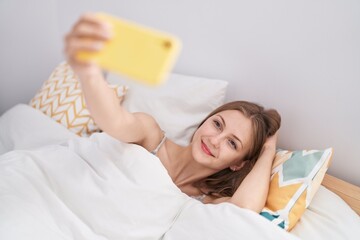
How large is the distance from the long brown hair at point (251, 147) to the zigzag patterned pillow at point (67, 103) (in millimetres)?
560

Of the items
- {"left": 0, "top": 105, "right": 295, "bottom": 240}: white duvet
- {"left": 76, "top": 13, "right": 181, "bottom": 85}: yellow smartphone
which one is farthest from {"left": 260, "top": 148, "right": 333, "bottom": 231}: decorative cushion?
{"left": 76, "top": 13, "right": 181, "bottom": 85}: yellow smartphone

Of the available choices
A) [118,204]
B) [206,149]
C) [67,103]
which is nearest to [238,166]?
[206,149]

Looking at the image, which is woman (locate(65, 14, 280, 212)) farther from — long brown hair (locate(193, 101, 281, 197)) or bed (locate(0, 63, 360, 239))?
bed (locate(0, 63, 360, 239))

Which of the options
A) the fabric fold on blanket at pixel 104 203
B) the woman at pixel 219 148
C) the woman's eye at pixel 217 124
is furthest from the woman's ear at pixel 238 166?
the fabric fold on blanket at pixel 104 203

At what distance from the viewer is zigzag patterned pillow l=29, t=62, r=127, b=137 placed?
4.98ft

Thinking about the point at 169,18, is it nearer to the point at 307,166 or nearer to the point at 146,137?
the point at 146,137

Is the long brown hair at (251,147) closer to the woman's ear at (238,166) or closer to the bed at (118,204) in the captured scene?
the woman's ear at (238,166)

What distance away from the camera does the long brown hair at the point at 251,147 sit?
4.03 ft

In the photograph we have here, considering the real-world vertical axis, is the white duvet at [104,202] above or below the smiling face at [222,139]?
below

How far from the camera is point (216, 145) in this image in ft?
3.77

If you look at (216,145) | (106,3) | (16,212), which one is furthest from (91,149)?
(106,3)

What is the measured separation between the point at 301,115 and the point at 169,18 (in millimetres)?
753

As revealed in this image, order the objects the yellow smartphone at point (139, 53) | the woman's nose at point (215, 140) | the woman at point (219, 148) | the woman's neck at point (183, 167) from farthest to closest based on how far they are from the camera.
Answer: the woman's neck at point (183, 167) → the woman's nose at point (215, 140) → the woman at point (219, 148) → the yellow smartphone at point (139, 53)

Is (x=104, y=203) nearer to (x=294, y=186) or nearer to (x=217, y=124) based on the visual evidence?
(x=217, y=124)
